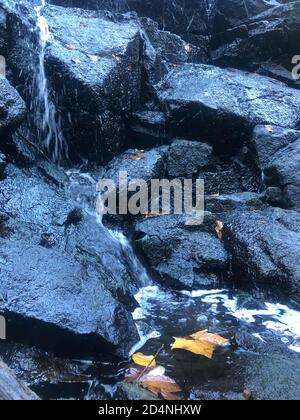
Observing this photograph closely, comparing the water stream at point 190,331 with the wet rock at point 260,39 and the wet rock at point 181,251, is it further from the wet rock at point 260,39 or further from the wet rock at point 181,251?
the wet rock at point 260,39

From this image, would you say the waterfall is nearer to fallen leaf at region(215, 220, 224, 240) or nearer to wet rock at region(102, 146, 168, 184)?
wet rock at region(102, 146, 168, 184)

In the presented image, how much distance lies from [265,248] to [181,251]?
40.7 inches

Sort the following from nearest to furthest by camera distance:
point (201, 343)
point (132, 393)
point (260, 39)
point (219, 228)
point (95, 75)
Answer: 1. point (132, 393)
2. point (201, 343)
3. point (219, 228)
4. point (95, 75)
5. point (260, 39)

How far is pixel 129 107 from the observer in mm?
7078

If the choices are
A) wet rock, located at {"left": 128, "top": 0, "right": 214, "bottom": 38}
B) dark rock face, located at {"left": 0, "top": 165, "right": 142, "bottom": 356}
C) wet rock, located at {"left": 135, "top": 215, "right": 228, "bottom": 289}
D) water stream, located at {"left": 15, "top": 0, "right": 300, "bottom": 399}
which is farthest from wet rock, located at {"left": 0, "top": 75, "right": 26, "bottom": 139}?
wet rock, located at {"left": 128, "top": 0, "right": 214, "bottom": 38}

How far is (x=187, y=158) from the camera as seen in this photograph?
6855mm

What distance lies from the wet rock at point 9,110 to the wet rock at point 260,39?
6.23 metres

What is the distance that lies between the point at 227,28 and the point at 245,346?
8753 millimetres

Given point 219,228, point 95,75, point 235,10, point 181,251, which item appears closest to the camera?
point 181,251

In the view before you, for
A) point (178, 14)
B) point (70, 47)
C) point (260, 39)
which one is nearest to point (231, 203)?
point (70, 47)

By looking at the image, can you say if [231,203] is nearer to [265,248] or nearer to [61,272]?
[265,248]

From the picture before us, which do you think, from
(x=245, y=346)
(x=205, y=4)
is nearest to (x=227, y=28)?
(x=205, y=4)

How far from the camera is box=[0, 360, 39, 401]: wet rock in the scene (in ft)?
6.44

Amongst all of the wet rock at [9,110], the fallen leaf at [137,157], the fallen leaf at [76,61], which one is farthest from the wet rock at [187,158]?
the wet rock at [9,110]
